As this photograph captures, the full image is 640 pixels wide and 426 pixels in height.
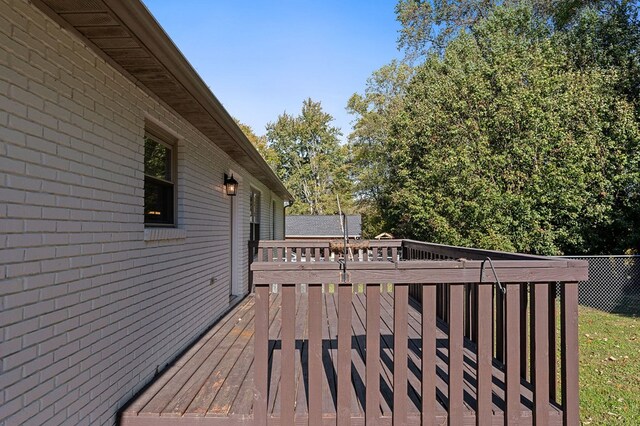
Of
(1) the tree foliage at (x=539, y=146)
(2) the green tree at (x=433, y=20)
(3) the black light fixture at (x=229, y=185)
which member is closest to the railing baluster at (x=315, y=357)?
(3) the black light fixture at (x=229, y=185)

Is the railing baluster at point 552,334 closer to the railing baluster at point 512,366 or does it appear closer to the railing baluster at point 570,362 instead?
the railing baluster at point 570,362

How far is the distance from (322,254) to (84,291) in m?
4.78

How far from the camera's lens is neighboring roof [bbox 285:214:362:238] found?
2617 cm

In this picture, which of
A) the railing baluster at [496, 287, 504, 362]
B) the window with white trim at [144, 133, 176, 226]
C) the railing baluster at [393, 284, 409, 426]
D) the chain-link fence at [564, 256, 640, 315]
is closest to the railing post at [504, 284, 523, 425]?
the railing baluster at [393, 284, 409, 426]

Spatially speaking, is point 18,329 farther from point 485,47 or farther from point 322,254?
point 485,47

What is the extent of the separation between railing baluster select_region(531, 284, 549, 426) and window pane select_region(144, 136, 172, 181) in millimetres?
3131

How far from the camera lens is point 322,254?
6891 millimetres

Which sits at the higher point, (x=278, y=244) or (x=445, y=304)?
(x=278, y=244)

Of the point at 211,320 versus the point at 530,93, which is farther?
the point at 530,93

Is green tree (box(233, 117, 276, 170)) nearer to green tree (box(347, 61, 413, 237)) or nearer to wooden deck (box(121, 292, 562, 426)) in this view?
green tree (box(347, 61, 413, 237))

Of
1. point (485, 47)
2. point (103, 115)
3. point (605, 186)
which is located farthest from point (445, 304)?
point (485, 47)

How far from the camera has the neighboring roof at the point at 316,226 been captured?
26.2 meters

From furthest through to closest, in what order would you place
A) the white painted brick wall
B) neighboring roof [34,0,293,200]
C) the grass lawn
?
the grass lawn < neighboring roof [34,0,293,200] < the white painted brick wall

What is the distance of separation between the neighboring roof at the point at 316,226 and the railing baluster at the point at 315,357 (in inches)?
927
